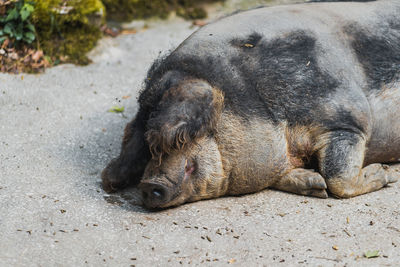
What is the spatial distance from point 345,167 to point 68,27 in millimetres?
3863

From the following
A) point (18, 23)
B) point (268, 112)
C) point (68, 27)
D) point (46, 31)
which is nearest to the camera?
point (268, 112)

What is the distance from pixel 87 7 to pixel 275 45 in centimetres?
317

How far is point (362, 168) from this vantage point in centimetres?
438

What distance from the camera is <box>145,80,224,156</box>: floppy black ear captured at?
3.76 metres

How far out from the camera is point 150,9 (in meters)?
7.71

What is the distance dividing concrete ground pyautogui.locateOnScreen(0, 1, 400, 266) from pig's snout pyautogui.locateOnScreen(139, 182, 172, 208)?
93 mm

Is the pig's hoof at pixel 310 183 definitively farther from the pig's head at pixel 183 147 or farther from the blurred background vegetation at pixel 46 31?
the blurred background vegetation at pixel 46 31

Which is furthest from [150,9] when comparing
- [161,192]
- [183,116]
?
[161,192]

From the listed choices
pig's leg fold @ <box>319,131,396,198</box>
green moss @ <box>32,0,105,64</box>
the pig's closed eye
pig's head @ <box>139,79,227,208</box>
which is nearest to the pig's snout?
pig's head @ <box>139,79,227,208</box>

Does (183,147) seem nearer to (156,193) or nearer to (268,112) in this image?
(156,193)

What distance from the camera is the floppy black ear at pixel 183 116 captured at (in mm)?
3756

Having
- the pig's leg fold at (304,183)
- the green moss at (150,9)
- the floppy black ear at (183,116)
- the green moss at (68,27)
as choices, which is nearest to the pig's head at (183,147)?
the floppy black ear at (183,116)

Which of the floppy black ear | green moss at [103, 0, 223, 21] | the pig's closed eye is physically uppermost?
the floppy black ear

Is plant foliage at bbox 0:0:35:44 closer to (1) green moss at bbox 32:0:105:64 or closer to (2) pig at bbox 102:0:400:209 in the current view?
(1) green moss at bbox 32:0:105:64
